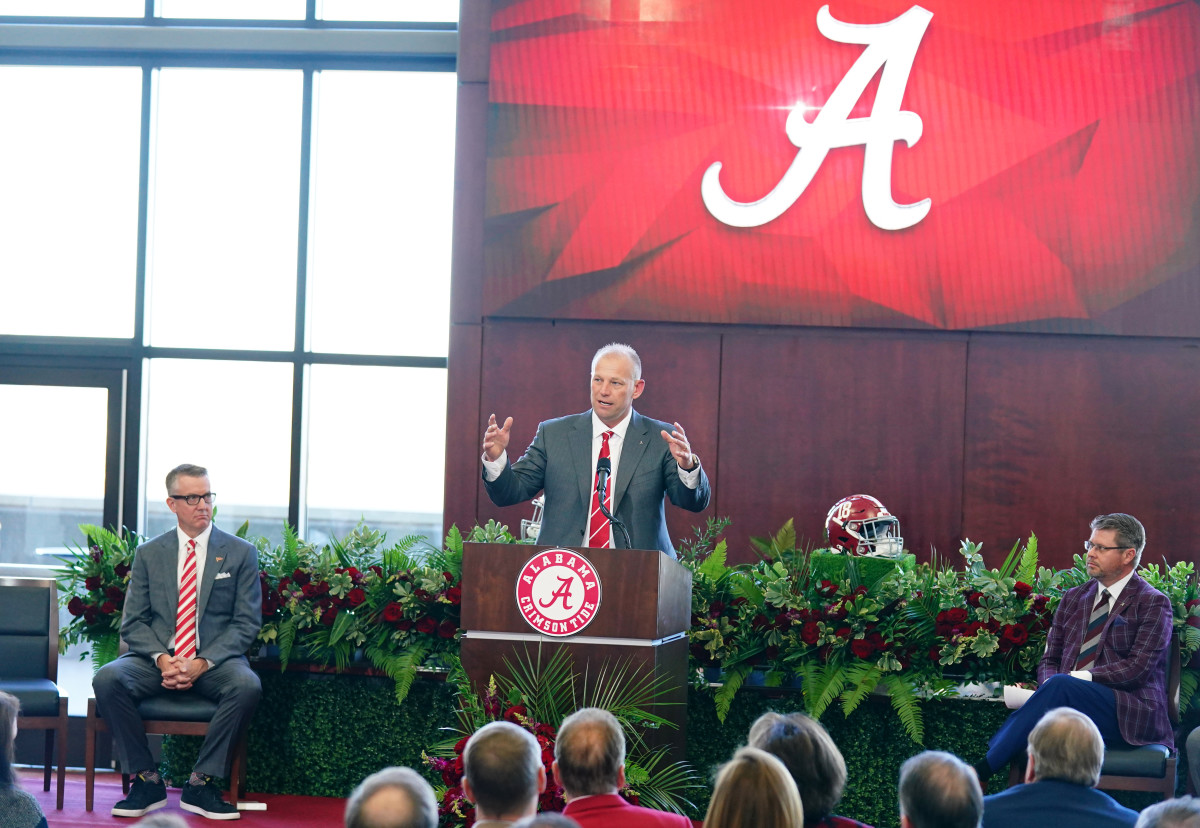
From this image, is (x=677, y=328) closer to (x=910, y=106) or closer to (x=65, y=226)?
(x=910, y=106)

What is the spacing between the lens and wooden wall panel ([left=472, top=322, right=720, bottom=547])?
720 centimetres

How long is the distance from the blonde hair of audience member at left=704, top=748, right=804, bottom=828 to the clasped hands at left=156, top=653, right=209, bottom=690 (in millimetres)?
3189

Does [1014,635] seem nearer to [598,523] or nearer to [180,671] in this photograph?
[598,523]

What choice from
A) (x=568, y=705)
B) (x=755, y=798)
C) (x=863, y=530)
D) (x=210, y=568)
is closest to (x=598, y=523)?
(x=568, y=705)

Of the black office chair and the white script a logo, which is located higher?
the white script a logo

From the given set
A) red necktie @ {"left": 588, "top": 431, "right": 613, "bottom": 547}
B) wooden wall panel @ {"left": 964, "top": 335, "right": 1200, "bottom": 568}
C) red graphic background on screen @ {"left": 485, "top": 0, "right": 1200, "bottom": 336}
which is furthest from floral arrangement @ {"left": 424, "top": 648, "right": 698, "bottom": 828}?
wooden wall panel @ {"left": 964, "top": 335, "right": 1200, "bottom": 568}

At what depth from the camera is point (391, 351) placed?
7.83 metres

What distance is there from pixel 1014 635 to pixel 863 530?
992mm

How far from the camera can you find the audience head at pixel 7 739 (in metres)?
2.76

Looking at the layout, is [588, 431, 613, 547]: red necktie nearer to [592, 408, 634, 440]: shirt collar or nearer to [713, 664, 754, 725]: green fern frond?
[592, 408, 634, 440]: shirt collar

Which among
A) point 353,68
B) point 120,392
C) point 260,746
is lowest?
point 260,746

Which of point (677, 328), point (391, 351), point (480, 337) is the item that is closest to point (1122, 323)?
point (677, 328)

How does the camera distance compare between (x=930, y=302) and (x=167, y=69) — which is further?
(x=167, y=69)

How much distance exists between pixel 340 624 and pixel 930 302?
13.0ft
